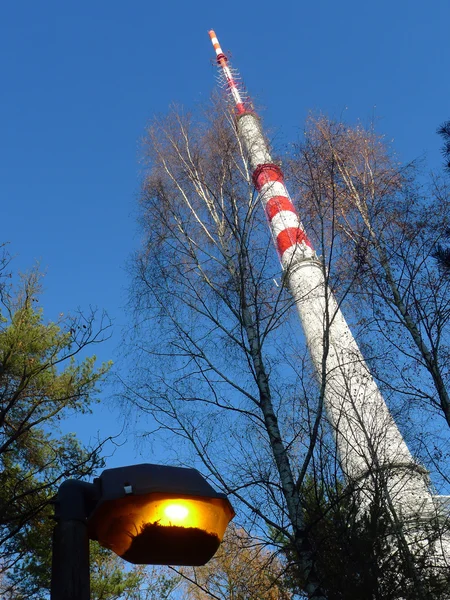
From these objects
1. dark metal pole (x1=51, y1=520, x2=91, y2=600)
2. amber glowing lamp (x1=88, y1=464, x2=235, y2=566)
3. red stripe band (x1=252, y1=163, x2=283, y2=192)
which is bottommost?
dark metal pole (x1=51, y1=520, x2=91, y2=600)

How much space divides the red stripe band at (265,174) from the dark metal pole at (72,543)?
7.09 metres

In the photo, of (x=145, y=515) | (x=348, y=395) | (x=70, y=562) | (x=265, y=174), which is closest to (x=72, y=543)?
(x=70, y=562)

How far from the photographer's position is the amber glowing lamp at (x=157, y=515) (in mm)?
1896

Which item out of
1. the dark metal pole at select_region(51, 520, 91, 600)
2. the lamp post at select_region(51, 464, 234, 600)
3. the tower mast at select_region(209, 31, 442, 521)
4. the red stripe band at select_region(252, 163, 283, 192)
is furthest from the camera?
the red stripe band at select_region(252, 163, 283, 192)

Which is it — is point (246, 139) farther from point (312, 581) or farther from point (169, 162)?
point (312, 581)

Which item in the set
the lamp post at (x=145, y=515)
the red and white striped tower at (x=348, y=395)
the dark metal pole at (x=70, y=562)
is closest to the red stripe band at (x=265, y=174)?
the red and white striped tower at (x=348, y=395)

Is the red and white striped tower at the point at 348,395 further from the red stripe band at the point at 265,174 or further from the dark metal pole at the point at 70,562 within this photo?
the dark metal pole at the point at 70,562

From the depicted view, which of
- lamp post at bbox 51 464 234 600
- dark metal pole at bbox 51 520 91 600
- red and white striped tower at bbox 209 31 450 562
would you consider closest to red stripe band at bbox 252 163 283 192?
red and white striped tower at bbox 209 31 450 562

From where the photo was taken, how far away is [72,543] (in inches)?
71.3

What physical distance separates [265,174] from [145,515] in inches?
327

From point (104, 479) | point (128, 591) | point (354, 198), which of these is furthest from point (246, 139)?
point (128, 591)

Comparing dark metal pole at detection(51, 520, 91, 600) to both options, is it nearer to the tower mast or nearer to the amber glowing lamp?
the amber glowing lamp

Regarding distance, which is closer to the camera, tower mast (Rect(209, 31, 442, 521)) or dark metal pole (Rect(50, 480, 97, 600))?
dark metal pole (Rect(50, 480, 97, 600))

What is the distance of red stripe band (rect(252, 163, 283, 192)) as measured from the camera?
890cm
